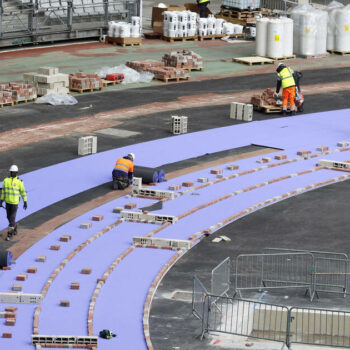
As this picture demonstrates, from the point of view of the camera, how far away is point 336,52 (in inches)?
1906

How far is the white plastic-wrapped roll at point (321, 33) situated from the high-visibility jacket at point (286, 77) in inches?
465

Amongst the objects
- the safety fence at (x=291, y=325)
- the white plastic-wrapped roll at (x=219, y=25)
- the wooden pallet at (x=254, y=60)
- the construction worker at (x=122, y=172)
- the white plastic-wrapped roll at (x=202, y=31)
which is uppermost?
the white plastic-wrapped roll at (x=219, y=25)

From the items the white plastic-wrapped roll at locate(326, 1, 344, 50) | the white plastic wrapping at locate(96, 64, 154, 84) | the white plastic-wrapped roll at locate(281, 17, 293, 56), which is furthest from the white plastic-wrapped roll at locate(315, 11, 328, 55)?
the white plastic wrapping at locate(96, 64, 154, 84)

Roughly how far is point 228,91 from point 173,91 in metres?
2.09

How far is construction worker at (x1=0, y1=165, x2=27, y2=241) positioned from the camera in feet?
74.1

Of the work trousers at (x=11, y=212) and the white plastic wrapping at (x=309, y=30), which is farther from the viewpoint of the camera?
the white plastic wrapping at (x=309, y=30)

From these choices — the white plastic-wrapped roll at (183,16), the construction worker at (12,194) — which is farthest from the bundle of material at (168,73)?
the construction worker at (12,194)

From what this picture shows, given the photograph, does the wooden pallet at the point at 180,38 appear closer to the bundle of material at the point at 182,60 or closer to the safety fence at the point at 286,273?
the bundle of material at the point at 182,60

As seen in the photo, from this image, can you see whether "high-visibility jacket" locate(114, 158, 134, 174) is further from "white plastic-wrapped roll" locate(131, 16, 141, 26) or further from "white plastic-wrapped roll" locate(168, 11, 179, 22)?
"white plastic-wrapped roll" locate(131, 16, 141, 26)

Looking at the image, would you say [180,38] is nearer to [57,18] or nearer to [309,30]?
[57,18]

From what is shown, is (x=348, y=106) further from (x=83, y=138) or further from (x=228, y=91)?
(x=83, y=138)

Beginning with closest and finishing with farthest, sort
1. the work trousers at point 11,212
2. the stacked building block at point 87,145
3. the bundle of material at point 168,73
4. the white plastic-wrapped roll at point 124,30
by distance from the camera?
the work trousers at point 11,212 < the stacked building block at point 87,145 < the bundle of material at point 168,73 < the white plastic-wrapped roll at point 124,30

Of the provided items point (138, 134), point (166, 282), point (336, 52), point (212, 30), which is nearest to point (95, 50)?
point (212, 30)

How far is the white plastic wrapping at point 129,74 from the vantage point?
4081 cm
